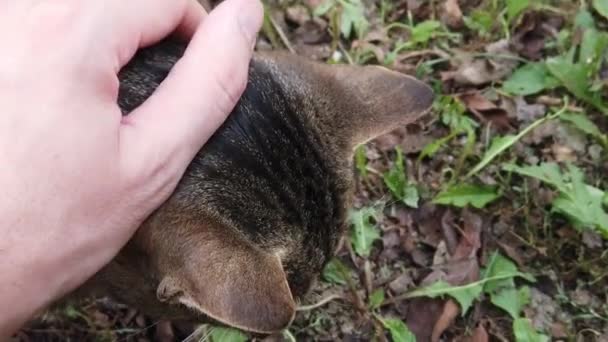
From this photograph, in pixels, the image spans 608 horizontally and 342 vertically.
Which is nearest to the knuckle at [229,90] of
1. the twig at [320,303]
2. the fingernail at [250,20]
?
the fingernail at [250,20]

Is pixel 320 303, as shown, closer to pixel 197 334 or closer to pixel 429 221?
pixel 197 334

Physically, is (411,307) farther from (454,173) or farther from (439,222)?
(454,173)

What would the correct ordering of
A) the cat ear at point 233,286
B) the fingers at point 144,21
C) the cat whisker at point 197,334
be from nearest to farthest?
1. the cat ear at point 233,286
2. the fingers at point 144,21
3. the cat whisker at point 197,334

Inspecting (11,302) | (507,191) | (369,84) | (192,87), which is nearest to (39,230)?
(11,302)

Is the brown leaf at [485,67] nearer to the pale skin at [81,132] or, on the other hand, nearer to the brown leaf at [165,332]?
the brown leaf at [165,332]

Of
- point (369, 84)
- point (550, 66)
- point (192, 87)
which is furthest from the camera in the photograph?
point (550, 66)

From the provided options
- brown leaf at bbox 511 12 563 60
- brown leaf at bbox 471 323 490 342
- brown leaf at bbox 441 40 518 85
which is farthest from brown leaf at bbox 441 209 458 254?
brown leaf at bbox 511 12 563 60
